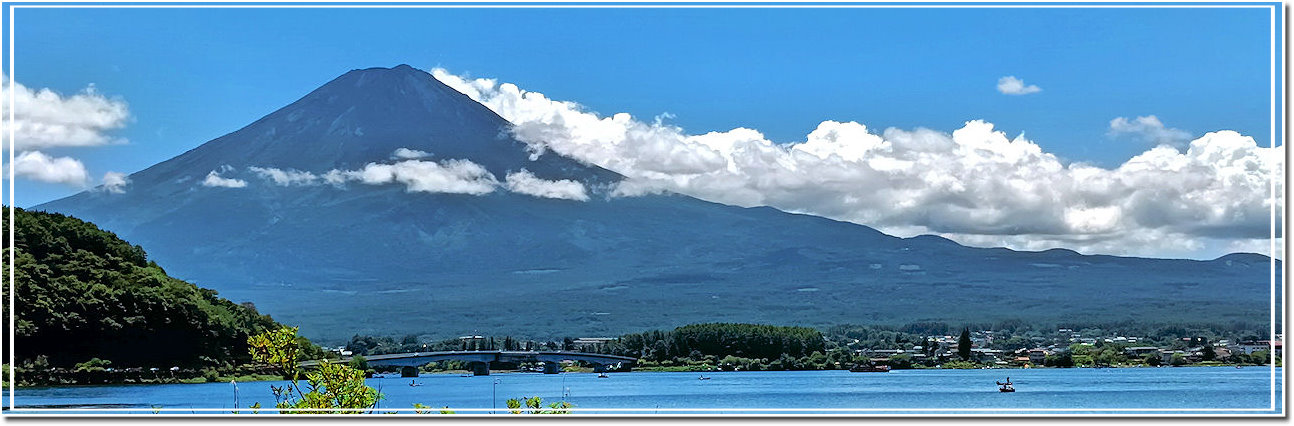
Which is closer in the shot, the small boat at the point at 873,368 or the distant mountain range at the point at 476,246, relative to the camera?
the small boat at the point at 873,368

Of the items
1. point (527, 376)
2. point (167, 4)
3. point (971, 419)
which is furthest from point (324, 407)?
point (527, 376)

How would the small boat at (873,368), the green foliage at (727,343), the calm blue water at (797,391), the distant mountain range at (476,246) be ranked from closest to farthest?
1. the calm blue water at (797,391)
2. the small boat at (873,368)
3. the green foliage at (727,343)
4. the distant mountain range at (476,246)

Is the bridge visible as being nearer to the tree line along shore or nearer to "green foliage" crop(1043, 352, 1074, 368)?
the tree line along shore

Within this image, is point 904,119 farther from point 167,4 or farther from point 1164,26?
point 167,4

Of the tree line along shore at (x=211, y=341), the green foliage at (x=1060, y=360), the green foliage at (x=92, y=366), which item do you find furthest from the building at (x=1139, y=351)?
the green foliage at (x=92, y=366)

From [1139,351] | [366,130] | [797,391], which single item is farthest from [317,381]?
[366,130]

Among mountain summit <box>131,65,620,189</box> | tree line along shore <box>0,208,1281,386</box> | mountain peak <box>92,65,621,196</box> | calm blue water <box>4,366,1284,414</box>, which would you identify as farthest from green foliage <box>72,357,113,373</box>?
mountain summit <box>131,65,620,189</box>

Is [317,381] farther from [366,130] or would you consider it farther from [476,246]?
[476,246]

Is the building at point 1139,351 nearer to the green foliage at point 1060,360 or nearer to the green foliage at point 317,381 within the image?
the green foliage at point 1060,360
